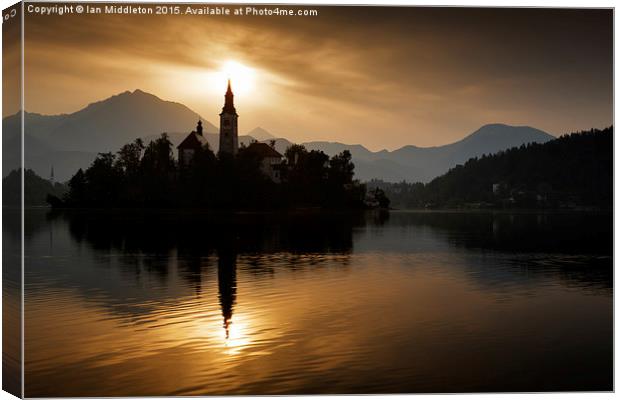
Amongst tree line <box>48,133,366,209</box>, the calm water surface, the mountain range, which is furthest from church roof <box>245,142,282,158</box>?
the calm water surface

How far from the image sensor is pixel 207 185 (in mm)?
33844

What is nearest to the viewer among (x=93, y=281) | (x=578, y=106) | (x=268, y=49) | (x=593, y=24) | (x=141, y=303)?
(x=593, y=24)

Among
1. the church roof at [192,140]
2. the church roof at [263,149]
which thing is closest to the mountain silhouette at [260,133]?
the church roof at [263,149]

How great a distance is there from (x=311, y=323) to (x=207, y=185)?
75.1 feet

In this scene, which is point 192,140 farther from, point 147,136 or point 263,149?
point 147,136

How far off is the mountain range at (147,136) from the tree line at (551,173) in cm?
32

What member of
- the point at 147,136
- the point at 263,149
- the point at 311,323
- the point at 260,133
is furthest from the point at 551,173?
the point at 147,136

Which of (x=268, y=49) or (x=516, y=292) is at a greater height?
(x=268, y=49)

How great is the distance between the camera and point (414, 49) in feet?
Result: 33.4

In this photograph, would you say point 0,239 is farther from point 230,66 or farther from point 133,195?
point 133,195

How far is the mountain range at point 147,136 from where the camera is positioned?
11.7 m

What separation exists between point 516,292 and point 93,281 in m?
9.62

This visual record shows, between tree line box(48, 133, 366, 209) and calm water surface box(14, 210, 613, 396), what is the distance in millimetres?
3315

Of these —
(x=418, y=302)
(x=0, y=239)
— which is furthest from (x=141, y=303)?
(x=0, y=239)
